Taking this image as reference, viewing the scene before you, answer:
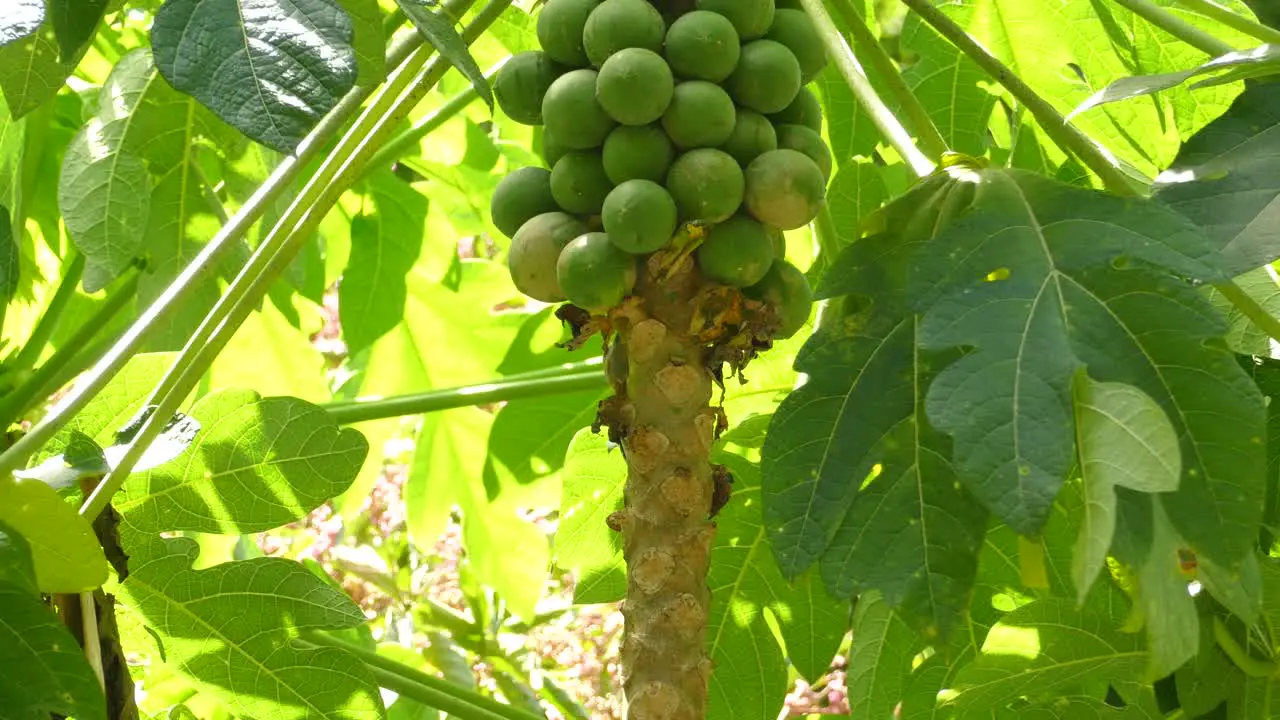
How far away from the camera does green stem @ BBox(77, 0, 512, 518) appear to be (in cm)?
140

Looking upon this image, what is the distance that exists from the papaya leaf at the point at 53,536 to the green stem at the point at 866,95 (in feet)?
2.77

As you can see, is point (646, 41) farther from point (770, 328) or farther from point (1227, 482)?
point (1227, 482)

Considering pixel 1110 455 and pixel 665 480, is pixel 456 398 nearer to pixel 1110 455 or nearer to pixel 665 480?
pixel 665 480

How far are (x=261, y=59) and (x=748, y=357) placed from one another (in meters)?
0.51

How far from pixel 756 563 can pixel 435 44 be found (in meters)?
0.84

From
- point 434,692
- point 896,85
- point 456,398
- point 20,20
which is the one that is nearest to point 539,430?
point 456,398

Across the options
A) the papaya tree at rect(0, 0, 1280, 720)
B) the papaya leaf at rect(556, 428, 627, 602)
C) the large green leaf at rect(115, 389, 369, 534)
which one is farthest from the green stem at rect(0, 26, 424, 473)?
the papaya leaf at rect(556, 428, 627, 602)

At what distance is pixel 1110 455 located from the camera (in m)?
1.11

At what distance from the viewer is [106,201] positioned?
1.65m

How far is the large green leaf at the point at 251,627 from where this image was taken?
1.48m

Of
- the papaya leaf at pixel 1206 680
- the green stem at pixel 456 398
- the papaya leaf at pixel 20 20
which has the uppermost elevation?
the papaya leaf at pixel 20 20

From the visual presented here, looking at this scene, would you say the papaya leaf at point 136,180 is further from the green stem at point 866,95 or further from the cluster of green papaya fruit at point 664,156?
the green stem at point 866,95

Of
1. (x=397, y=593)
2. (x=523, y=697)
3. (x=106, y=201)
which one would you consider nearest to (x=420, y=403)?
(x=106, y=201)

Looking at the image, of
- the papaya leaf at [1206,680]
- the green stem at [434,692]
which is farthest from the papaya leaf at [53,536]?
the papaya leaf at [1206,680]
